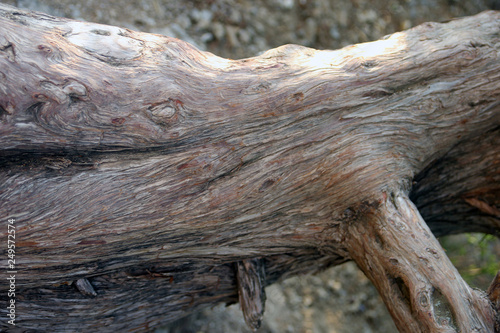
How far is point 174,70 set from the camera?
181cm

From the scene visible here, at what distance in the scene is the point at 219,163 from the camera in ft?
5.85

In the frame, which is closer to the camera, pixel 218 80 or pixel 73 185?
pixel 73 185

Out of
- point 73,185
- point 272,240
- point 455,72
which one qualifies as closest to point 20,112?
point 73,185

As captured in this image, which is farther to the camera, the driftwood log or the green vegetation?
the green vegetation

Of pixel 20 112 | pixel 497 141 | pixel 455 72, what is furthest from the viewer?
pixel 497 141

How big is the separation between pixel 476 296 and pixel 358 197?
1.97 ft

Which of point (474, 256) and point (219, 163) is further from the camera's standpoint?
point (474, 256)

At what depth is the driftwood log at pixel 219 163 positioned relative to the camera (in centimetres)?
163

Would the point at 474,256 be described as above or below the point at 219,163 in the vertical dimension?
below

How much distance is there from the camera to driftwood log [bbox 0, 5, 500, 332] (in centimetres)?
163

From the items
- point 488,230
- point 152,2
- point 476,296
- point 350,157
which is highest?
point 152,2

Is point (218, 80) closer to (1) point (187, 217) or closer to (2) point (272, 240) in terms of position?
(1) point (187, 217)

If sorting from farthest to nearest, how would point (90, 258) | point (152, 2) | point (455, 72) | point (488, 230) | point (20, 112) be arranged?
point (152, 2), point (488, 230), point (455, 72), point (90, 258), point (20, 112)

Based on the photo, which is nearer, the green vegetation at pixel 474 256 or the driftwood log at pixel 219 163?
the driftwood log at pixel 219 163
